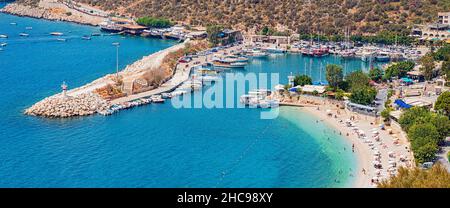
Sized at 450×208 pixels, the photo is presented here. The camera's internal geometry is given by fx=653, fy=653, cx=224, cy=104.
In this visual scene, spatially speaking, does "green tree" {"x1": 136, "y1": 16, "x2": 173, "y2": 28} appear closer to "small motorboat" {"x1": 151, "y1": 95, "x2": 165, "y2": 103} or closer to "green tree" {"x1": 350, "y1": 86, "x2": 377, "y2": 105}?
"small motorboat" {"x1": 151, "y1": 95, "x2": 165, "y2": 103}

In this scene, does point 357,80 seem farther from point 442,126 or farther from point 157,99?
point 157,99

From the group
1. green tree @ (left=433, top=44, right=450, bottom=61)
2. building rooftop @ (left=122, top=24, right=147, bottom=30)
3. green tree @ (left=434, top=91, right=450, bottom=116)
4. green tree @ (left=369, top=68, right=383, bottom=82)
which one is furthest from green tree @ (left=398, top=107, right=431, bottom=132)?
building rooftop @ (left=122, top=24, right=147, bottom=30)

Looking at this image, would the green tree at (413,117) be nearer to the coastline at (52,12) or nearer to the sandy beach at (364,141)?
the sandy beach at (364,141)

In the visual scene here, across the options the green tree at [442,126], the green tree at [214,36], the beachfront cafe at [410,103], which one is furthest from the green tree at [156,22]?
the green tree at [442,126]

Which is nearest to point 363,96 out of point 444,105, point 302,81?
point 444,105

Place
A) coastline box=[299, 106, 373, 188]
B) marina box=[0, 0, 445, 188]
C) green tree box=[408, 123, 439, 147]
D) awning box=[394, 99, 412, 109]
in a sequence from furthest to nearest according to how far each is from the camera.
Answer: awning box=[394, 99, 412, 109], green tree box=[408, 123, 439, 147], marina box=[0, 0, 445, 188], coastline box=[299, 106, 373, 188]

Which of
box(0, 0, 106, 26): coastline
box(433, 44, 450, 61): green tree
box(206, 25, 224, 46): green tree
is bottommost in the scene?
box(433, 44, 450, 61): green tree

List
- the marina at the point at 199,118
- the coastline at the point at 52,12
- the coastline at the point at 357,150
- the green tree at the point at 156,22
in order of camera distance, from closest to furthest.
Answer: the coastline at the point at 357,150
the marina at the point at 199,118
the green tree at the point at 156,22
the coastline at the point at 52,12
